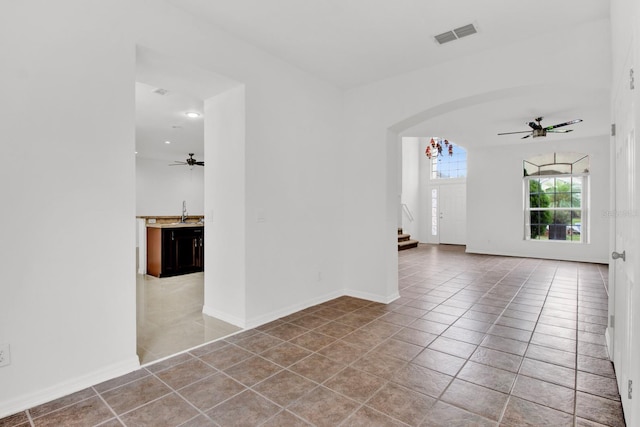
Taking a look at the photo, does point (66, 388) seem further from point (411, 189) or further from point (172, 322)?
point (411, 189)

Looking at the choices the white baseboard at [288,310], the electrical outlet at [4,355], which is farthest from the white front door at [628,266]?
the electrical outlet at [4,355]

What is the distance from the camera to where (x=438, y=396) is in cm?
209

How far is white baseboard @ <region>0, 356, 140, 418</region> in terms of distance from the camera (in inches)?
75.6

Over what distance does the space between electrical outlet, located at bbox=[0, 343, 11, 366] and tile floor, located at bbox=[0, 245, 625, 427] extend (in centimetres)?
32

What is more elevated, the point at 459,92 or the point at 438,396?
the point at 459,92

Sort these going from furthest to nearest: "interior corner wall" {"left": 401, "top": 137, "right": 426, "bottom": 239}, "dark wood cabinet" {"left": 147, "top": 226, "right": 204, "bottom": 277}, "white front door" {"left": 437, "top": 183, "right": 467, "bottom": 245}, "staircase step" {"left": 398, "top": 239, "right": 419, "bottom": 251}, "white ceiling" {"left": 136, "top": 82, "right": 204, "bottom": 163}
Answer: "interior corner wall" {"left": 401, "top": 137, "right": 426, "bottom": 239}, "white front door" {"left": 437, "top": 183, "right": 467, "bottom": 245}, "staircase step" {"left": 398, "top": 239, "right": 419, "bottom": 251}, "dark wood cabinet" {"left": 147, "top": 226, "right": 204, "bottom": 277}, "white ceiling" {"left": 136, "top": 82, "right": 204, "bottom": 163}

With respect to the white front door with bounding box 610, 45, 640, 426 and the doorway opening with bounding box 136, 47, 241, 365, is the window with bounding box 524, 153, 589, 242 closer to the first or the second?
the white front door with bounding box 610, 45, 640, 426

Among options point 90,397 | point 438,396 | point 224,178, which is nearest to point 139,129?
point 224,178

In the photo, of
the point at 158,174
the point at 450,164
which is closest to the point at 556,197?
the point at 450,164

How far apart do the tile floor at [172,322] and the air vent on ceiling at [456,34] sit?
3.46 metres

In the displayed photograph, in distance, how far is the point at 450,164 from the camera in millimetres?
11070

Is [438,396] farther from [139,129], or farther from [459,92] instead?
[139,129]

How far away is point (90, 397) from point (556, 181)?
31.1 feet

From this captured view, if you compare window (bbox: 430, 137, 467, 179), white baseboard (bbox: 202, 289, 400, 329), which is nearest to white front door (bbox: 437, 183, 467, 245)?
window (bbox: 430, 137, 467, 179)
